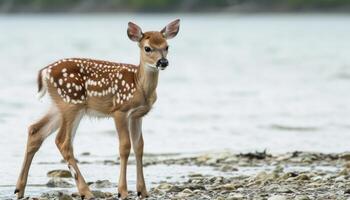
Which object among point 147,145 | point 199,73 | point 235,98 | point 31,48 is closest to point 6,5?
point 31,48

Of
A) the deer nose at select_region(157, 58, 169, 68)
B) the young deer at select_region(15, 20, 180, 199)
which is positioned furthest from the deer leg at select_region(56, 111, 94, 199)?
the deer nose at select_region(157, 58, 169, 68)

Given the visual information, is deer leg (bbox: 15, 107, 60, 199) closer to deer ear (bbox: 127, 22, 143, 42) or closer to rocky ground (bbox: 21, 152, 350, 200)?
rocky ground (bbox: 21, 152, 350, 200)

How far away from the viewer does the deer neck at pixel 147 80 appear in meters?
12.2

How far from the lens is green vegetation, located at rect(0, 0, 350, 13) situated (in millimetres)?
143000

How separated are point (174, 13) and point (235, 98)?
387 ft

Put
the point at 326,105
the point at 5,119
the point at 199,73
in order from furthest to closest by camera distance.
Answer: the point at 199,73, the point at 326,105, the point at 5,119

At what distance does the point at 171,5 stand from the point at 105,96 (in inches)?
5396

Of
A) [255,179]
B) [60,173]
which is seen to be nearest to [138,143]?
[255,179]

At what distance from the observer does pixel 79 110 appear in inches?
491

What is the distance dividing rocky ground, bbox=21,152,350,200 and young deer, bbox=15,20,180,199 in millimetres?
466

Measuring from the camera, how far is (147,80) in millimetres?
12227

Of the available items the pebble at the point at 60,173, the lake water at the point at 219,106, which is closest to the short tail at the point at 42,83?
the lake water at the point at 219,106

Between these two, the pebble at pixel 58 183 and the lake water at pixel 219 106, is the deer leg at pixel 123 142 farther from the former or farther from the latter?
the pebble at pixel 58 183

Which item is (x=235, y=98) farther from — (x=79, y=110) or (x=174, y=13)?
(x=174, y=13)
